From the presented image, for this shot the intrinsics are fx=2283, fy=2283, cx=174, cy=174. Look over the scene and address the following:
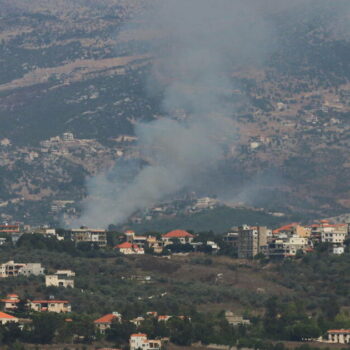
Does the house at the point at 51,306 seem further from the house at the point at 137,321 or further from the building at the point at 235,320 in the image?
the building at the point at 235,320

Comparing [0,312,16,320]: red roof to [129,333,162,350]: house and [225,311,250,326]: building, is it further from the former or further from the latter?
[225,311,250,326]: building

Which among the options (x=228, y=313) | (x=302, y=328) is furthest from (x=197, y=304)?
(x=302, y=328)

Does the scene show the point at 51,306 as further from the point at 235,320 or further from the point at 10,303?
the point at 235,320

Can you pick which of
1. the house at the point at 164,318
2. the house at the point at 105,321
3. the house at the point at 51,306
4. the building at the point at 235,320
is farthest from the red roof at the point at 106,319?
the building at the point at 235,320

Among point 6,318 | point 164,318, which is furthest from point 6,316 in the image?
point 164,318

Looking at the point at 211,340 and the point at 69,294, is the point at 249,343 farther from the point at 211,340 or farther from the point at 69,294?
the point at 69,294

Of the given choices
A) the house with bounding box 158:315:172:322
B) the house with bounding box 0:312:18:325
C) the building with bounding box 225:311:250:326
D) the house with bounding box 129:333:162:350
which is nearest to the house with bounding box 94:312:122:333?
the house with bounding box 158:315:172:322
